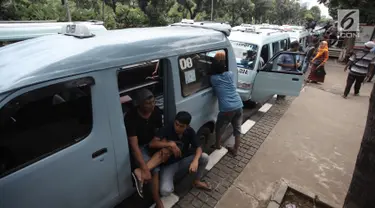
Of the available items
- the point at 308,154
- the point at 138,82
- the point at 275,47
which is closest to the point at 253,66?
the point at 275,47

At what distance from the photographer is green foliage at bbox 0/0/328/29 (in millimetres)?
10609

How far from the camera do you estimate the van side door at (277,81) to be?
17.8ft

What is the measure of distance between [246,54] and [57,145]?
17.5 feet

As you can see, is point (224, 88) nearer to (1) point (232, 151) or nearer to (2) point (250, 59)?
(1) point (232, 151)

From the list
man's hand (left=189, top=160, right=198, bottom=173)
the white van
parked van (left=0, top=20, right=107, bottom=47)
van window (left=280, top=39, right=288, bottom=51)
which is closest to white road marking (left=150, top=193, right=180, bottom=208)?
man's hand (left=189, top=160, right=198, bottom=173)

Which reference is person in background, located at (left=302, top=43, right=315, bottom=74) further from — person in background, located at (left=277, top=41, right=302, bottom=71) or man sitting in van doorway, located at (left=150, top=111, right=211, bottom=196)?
man sitting in van doorway, located at (left=150, top=111, right=211, bottom=196)

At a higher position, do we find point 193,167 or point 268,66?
point 268,66

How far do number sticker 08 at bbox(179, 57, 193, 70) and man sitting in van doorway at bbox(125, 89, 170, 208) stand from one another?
69 centimetres

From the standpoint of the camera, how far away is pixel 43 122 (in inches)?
76.1

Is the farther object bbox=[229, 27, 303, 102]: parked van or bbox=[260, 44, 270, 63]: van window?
bbox=[260, 44, 270, 63]: van window

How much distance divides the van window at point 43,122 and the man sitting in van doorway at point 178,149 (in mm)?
973

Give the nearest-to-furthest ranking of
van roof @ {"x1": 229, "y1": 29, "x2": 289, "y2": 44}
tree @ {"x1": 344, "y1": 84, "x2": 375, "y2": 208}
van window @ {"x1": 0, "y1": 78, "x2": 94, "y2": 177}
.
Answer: van window @ {"x1": 0, "y1": 78, "x2": 94, "y2": 177}
tree @ {"x1": 344, "y1": 84, "x2": 375, "y2": 208}
van roof @ {"x1": 229, "y1": 29, "x2": 289, "y2": 44}

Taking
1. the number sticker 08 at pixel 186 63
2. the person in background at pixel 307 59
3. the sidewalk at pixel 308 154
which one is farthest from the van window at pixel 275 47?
the number sticker 08 at pixel 186 63

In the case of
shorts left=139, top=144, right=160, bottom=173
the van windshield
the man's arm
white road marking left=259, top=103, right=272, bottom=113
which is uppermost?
the van windshield
